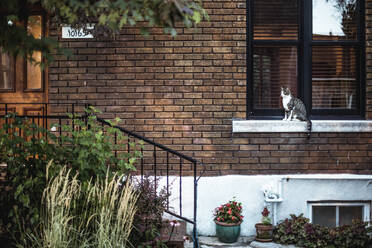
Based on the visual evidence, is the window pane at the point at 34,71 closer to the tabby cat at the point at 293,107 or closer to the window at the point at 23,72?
the window at the point at 23,72

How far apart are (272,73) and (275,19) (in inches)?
29.5

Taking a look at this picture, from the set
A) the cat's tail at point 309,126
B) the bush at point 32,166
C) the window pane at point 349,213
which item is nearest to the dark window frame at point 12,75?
the bush at point 32,166

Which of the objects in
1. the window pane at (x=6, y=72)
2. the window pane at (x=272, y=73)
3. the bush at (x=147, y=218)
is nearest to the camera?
the bush at (x=147, y=218)

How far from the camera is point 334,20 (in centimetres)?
507

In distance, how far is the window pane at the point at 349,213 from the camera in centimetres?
499

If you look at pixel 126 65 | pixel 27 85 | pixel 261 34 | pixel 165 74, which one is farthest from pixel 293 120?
pixel 27 85

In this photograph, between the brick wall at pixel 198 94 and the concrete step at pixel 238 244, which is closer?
the concrete step at pixel 238 244

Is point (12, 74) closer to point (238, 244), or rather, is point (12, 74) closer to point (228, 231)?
point (228, 231)

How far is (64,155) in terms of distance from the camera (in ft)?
12.7

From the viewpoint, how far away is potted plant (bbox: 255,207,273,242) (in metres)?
4.57

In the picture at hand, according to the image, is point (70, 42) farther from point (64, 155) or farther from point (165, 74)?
point (64, 155)

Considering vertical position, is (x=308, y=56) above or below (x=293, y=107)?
above

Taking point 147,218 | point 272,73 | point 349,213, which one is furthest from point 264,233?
point 272,73

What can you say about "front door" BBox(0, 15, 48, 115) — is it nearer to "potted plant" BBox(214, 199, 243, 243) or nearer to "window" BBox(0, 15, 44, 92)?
"window" BBox(0, 15, 44, 92)
